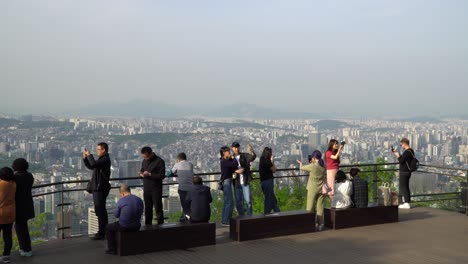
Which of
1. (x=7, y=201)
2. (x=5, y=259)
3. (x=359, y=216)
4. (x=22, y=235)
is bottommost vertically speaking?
(x=5, y=259)

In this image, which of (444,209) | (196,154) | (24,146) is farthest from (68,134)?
(444,209)

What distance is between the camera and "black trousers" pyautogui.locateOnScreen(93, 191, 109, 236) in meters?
9.67

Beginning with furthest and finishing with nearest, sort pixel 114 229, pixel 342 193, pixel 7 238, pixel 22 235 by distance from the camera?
pixel 342 193 < pixel 114 229 < pixel 22 235 < pixel 7 238

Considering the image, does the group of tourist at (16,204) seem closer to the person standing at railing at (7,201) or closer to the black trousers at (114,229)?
the person standing at railing at (7,201)

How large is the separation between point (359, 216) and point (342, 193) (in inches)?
30.6

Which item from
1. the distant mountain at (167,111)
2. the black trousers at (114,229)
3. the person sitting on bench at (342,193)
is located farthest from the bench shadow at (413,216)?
the distant mountain at (167,111)

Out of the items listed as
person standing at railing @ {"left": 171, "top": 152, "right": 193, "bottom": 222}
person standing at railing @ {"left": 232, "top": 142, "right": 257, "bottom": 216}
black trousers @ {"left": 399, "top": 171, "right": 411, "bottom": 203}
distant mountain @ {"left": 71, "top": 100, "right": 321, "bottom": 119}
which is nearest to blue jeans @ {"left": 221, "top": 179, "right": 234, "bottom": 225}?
person standing at railing @ {"left": 232, "top": 142, "right": 257, "bottom": 216}

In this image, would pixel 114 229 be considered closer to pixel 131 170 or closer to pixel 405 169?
pixel 131 170

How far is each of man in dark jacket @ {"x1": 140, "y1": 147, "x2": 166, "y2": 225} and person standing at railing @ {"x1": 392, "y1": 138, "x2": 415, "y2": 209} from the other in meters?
6.32

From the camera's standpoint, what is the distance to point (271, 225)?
1046 cm

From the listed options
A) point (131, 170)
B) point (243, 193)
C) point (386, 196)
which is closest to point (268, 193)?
point (243, 193)

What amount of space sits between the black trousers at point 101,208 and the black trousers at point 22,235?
139 centimetres

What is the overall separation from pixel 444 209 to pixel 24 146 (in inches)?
1874

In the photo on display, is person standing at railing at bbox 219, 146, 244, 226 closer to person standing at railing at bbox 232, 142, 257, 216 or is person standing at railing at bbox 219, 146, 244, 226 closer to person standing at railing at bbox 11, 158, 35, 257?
person standing at railing at bbox 232, 142, 257, 216
